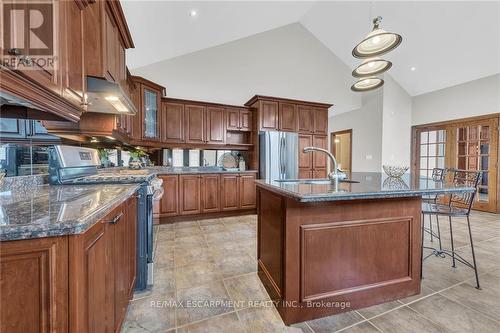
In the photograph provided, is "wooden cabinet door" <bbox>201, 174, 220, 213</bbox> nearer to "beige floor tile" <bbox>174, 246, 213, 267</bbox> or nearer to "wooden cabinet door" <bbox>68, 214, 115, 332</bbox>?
"beige floor tile" <bbox>174, 246, 213, 267</bbox>

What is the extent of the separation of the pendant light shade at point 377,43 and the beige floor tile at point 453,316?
7.45 feet

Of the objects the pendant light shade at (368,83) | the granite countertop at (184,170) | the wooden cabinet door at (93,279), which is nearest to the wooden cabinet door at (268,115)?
the granite countertop at (184,170)

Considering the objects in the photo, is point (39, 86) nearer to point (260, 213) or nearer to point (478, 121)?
point (260, 213)

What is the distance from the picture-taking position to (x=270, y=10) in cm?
404

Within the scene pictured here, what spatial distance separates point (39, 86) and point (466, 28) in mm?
5886

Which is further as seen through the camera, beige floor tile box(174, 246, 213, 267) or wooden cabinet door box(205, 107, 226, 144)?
wooden cabinet door box(205, 107, 226, 144)

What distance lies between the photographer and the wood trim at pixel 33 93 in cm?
74

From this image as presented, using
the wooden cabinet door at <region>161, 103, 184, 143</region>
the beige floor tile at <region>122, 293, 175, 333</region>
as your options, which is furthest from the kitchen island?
the wooden cabinet door at <region>161, 103, 184, 143</region>

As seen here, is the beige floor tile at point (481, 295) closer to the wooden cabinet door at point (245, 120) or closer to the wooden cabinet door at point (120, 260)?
the wooden cabinet door at point (120, 260)

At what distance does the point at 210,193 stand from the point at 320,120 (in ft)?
9.64

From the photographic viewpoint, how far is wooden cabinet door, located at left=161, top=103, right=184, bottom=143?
Answer: 397 cm

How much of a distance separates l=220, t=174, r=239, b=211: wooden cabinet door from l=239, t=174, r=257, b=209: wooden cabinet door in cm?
8

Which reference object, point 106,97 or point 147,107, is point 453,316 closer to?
point 106,97

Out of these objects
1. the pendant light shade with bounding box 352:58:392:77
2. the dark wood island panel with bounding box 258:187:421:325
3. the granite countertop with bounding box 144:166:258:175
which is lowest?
the dark wood island panel with bounding box 258:187:421:325
